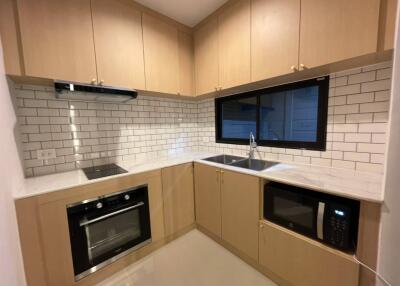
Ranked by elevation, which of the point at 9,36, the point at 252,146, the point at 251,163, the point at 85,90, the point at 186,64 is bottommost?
the point at 251,163

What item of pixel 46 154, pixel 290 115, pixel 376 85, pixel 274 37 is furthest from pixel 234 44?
pixel 46 154

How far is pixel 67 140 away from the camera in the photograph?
172 cm

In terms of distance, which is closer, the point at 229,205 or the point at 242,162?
the point at 229,205

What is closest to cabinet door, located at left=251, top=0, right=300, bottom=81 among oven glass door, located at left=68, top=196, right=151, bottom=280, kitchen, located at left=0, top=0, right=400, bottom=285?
kitchen, located at left=0, top=0, right=400, bottom=285

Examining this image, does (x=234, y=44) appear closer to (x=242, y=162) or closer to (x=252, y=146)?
(x=252, y=146)

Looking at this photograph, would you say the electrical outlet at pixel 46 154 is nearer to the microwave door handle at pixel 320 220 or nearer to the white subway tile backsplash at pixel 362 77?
the microwave door handle at pixel 320 220

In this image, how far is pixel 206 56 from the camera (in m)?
2.10

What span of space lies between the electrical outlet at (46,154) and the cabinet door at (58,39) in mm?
711

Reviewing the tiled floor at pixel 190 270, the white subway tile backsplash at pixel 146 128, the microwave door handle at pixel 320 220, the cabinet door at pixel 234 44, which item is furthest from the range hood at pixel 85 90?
the microwave door handle at pixel 320 220

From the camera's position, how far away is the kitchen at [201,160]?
1067 mm

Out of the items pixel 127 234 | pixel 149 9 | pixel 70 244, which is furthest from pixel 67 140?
pixel 149 9

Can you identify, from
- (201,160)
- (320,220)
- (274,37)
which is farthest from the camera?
(201,160)

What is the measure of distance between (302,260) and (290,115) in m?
1.33

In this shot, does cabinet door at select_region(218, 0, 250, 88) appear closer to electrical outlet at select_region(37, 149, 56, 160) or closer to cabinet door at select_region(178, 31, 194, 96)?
cabinet door at select_region(178, 31, 194, 96)
